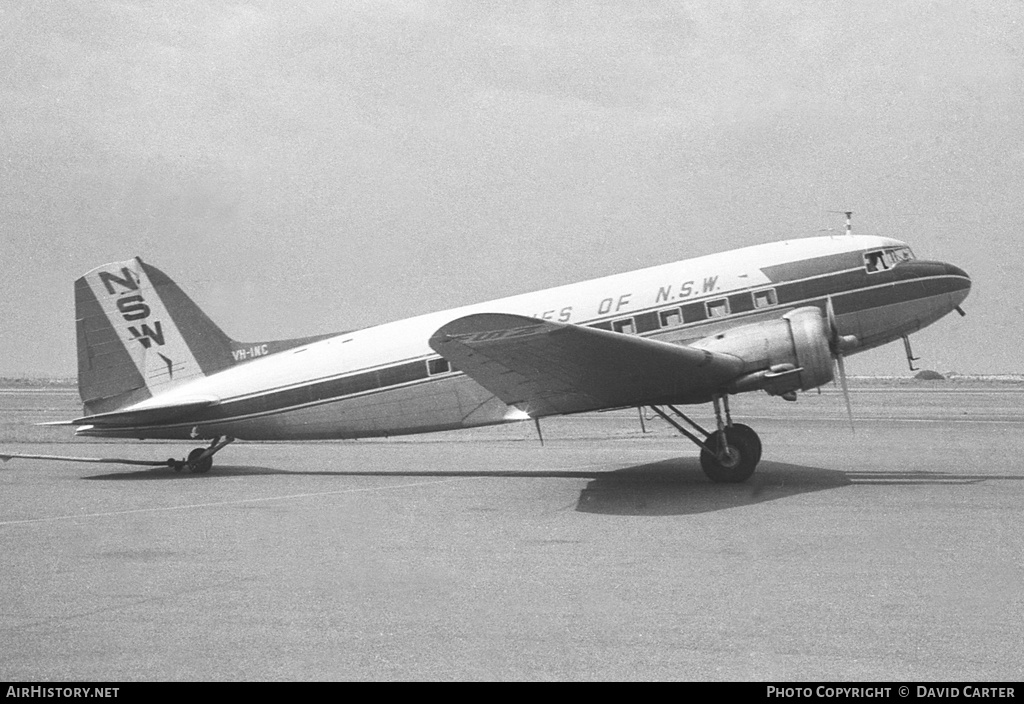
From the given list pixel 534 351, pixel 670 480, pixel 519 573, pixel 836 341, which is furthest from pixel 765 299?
pixel 519 573

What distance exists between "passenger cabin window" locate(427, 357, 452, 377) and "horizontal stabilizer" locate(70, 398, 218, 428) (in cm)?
436

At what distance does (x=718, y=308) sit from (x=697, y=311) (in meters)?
0.35

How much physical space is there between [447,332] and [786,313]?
624 centimetres

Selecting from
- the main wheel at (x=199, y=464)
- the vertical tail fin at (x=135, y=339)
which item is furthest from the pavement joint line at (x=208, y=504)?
the vertical tail fin at (x=135, y=339)

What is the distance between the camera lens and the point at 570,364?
45.6 feet

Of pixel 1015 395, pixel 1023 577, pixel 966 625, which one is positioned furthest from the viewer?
pixel 1015 395

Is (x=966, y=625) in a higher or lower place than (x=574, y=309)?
lower

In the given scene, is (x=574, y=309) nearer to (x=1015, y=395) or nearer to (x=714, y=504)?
(x=714, y=504)

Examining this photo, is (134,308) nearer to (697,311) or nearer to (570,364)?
(570,364)

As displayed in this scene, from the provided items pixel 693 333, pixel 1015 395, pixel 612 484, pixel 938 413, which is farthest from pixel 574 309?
pixel 1015 395

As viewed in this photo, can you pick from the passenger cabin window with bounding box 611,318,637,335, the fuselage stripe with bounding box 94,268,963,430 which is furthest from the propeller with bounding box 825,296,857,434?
the passenger cabin window with bounding box 611,318,637,335

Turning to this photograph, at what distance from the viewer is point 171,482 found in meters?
17.3

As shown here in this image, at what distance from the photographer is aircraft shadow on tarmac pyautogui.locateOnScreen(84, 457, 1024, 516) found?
13266mm
